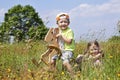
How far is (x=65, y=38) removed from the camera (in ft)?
19.3

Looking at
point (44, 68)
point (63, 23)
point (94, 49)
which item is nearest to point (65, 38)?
point (63, 23)

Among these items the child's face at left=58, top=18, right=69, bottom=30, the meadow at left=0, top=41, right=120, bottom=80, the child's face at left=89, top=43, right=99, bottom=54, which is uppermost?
the child's face at left=58, top=18, right=69, bottom=30

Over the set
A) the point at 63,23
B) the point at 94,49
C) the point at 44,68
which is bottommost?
the point at 44,68

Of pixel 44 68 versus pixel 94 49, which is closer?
pixel 44 68

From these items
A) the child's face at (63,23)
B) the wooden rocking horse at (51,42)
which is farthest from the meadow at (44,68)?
the child's face at (63,23)

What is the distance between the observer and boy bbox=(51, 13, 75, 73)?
588 centimetres

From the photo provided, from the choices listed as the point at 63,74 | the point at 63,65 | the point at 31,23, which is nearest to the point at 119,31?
the point at 63,65

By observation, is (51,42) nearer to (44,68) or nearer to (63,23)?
(63,23)

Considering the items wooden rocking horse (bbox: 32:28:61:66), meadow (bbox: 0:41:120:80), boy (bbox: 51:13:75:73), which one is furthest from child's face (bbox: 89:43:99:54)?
wooden rocking horse (bbox: 32:28:61:66)

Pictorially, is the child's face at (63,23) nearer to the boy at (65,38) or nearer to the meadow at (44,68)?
the boy at (65,38)

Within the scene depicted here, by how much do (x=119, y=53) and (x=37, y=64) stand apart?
137cm

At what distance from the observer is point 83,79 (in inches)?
182

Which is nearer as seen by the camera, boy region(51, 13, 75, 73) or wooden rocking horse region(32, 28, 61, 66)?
boy region(51, 13, 75, 73)

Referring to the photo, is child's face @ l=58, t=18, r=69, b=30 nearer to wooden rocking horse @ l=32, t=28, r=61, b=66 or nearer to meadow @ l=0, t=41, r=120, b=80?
wooden rocking horse @ l=32, t=28, r=61, b=66
